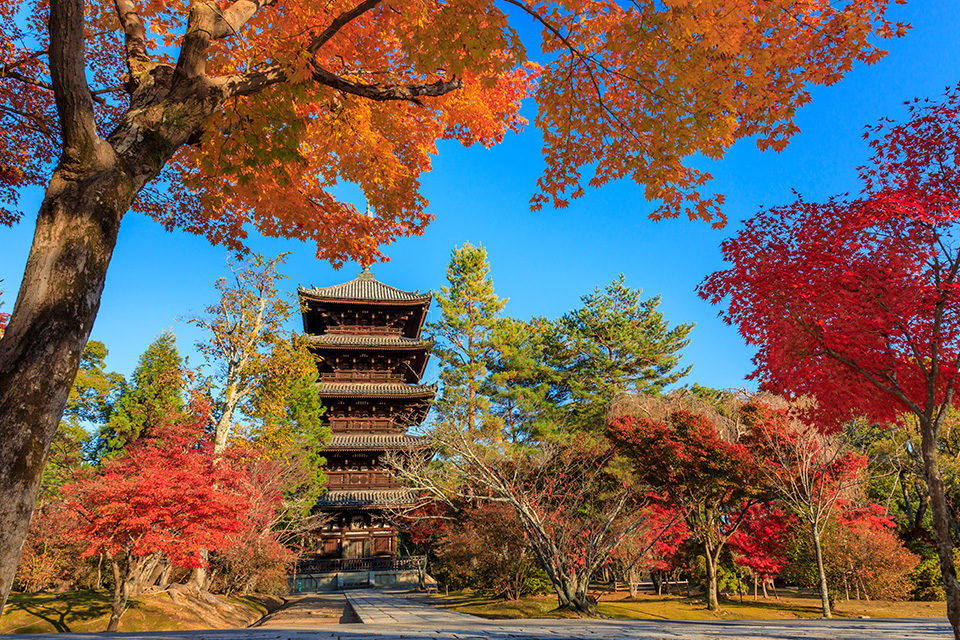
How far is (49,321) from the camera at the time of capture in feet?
7.91

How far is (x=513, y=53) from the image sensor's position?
3.85 metres

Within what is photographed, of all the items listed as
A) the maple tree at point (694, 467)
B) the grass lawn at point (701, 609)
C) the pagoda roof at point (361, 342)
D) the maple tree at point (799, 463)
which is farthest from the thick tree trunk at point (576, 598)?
the pagoda roof at point (361, 342)

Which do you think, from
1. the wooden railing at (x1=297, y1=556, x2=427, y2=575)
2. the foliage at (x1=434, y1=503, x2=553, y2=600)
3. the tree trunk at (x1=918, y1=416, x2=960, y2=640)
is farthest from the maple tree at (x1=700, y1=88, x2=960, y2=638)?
the wooden railing at (x1=297, y1=556, x2=427, y2=575)

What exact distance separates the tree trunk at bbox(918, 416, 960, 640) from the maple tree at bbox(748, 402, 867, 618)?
7.01m

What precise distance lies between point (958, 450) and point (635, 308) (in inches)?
580

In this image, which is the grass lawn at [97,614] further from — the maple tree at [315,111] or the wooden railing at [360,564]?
the wooden railing at [360,564]

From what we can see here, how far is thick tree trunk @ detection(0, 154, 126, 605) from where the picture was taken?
2.24 metres

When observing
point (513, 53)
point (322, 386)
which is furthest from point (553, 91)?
point (322, 386)

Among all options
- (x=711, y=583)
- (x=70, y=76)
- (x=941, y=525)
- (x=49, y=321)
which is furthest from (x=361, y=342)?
(x=49, y=321)

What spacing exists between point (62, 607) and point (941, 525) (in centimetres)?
1522

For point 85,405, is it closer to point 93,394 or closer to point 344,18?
point 93,394

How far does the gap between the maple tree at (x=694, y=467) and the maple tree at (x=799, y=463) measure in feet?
1.61

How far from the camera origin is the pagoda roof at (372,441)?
74.4 ft

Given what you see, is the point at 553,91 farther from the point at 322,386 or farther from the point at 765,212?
the point at 322,386
